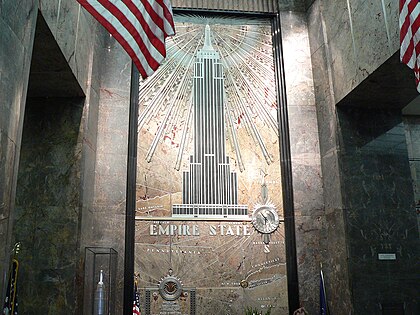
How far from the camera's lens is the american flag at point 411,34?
5355mm

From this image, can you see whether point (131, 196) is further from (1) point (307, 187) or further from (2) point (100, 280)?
(1) point (307, 187)

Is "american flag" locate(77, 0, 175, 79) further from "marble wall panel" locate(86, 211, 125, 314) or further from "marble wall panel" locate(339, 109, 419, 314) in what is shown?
"marble wall panel" locate(339, 109, 419, 314)

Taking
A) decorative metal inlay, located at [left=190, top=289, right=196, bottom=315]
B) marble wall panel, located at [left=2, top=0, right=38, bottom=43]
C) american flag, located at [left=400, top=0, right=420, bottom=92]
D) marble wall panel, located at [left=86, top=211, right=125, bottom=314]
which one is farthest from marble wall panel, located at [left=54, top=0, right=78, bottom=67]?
american flag, located at [left=400, top=0, right=420, bottom=92]

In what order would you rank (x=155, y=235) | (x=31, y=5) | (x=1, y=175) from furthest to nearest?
1. (x=155, y=235)
2. (x=31, y=5)
3. (x=1, y=175)

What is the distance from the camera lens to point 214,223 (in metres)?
8.92

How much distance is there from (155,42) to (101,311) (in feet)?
14.0

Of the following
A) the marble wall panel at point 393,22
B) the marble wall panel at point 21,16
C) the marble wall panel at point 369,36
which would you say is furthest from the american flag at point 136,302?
the marble wall panel at point 393,22

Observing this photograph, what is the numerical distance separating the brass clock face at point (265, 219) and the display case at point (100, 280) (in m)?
2.54

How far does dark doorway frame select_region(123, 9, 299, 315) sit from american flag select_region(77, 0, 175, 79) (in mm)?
3843

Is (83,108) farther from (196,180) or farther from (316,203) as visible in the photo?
(316,203)

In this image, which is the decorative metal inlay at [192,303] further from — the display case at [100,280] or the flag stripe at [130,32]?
the flag stripe at [130,32]

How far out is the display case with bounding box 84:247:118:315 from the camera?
7.46 m

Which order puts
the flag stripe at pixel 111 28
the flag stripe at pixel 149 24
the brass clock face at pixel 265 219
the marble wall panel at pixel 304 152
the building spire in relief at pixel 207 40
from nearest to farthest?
→ the flag stripe at pixel 111 28 < the flag stripe at pixel 149 24 < the marble wall panel at pixel 304 152 < the brass clock face at pixel 265 219 < the building spire in relief at pixel 207 40

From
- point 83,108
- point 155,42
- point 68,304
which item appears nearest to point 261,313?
point 68,304
